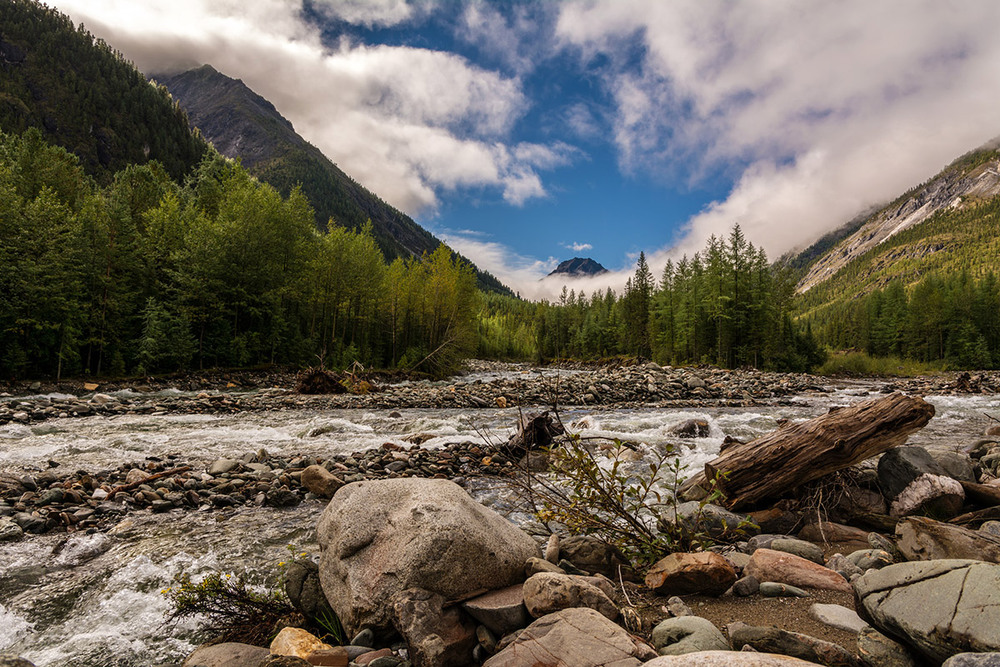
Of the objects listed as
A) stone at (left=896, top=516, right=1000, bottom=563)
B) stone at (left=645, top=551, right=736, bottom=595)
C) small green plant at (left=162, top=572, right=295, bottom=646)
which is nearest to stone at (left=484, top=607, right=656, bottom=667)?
stone at (left=645, top=551, right=736, bottom=595)

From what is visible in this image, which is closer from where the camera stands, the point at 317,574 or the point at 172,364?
the point at 317,574

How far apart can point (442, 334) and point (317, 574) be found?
3721cm

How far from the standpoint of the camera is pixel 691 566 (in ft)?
11.2

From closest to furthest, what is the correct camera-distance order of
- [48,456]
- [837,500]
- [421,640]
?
1. [421,640]
2. [837,500]
3. [48,456]

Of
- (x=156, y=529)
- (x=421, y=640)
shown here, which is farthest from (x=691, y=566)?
(x=156, y=529)

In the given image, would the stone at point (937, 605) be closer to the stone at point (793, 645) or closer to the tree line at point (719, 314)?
the stone at point (793, 645)

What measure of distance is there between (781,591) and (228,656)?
4.02m

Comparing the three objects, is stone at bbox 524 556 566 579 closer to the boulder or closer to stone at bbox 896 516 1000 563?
stone at bbox 896 516 1000 563

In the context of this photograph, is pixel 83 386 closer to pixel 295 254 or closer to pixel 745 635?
pixel 295 254

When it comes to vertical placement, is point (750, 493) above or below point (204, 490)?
above

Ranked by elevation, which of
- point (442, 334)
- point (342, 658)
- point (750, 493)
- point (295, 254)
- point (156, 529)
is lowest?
point (156, 529)

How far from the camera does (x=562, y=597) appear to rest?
9.42 feet

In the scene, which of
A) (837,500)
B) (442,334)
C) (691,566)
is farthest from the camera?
(442,334)

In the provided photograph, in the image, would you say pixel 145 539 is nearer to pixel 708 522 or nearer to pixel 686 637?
pixel 686 637
